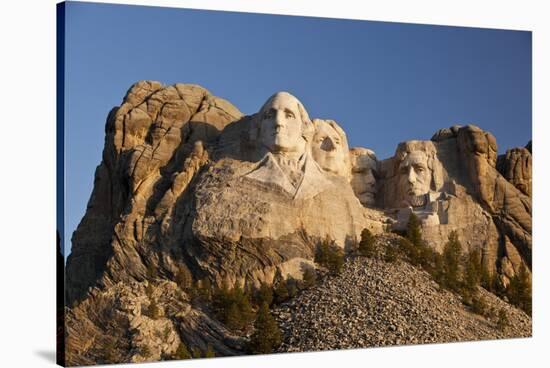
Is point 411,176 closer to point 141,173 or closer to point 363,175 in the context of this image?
point 363,175

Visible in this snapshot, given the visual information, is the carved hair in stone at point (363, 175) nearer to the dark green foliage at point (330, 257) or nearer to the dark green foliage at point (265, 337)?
the dark green foliage at point (330, 257)

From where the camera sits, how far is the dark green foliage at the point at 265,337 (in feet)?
110

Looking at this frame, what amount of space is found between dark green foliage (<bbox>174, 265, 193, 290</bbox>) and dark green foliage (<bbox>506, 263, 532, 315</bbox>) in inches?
338

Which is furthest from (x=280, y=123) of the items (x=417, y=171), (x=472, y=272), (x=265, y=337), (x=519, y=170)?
(x=519, y=170)

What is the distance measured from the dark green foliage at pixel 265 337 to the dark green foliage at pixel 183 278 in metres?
2.26

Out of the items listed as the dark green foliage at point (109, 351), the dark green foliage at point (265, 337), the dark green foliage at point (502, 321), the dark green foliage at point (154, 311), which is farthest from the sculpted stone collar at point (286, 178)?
the dark green foliage at point (109, 351)

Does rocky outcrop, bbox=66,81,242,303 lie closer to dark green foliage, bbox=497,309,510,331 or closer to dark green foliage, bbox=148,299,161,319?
dark green foliage, bbox=148,299,161,319

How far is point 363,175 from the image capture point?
39.7 meters

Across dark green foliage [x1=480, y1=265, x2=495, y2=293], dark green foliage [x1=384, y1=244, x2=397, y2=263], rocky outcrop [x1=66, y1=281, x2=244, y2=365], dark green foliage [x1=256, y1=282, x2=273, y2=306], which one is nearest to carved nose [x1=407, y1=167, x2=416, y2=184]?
dark green foliage [x1=384, y1=244, x2=397, y2=263]

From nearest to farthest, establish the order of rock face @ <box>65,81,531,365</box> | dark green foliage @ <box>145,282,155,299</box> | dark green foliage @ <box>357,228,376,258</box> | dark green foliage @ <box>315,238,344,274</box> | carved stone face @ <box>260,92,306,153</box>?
rock face @ <box>65,81,531,365</box>, dark green foliage @ <box>145,282,155,299</box>, dark green foliage @ <box>315,238,344,274</box>, carved stone face @ <box>260,92,306,153</box>, dark green foliage @ <box>357,228,376,258</box>

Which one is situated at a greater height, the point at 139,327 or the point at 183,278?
the point at 183,278

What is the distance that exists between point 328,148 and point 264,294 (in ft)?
16.3

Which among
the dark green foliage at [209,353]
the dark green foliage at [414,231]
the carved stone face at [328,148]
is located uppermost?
the carved stone face at [328,148]

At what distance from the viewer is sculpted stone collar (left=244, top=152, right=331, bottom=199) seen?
120 ft
